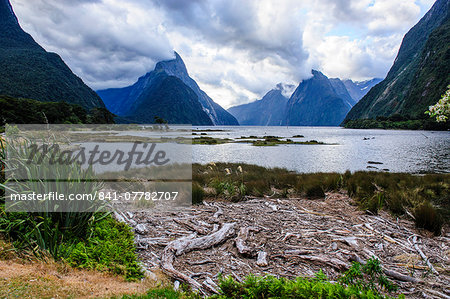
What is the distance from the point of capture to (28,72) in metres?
128

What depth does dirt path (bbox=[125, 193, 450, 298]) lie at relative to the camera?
A: 3.72 m

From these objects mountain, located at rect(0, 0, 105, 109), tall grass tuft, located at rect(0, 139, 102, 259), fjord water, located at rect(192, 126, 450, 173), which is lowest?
fjord water, located at rect(192, 126, 450, 173)

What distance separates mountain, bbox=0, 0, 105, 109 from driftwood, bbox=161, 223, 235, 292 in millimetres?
131719

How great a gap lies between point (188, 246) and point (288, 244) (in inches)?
81.2

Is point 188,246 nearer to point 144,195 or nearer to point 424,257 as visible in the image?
point 144,195

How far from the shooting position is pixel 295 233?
5.11 m

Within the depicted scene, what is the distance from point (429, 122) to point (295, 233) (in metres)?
132

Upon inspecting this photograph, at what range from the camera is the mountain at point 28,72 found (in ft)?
371

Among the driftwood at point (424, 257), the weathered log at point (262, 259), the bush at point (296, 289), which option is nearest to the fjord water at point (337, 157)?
the driftwood at point (424, 257)

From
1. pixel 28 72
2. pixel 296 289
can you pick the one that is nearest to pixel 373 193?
pixel 296 289

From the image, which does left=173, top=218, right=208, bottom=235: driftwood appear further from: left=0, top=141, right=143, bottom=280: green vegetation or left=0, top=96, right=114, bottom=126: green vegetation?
left=0, top=96, right=114, bottom=126: green vegetation

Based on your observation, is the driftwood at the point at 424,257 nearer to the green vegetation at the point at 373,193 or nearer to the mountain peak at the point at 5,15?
the green vegetation at the point at 373,193

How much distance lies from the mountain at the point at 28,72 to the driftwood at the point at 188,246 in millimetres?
131719

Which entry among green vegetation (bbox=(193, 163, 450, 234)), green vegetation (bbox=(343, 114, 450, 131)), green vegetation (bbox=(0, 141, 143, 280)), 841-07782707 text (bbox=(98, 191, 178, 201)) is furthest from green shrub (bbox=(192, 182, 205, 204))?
green vegetation (bbox=(343, 114, 450, 131))
